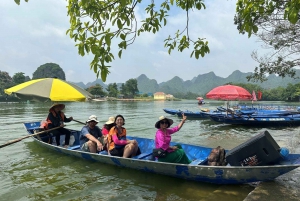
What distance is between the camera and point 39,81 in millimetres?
7473

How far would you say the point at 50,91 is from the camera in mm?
7051

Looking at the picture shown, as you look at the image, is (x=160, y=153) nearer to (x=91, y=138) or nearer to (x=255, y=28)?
(x=91, y=138)

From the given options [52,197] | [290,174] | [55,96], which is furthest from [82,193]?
[290,174]

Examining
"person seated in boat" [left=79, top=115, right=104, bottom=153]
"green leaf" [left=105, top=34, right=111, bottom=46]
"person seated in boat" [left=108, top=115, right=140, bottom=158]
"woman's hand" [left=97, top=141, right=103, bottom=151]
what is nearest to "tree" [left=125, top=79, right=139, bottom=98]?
"person seated in boat" [left=79, top=115, right=104, bottom=153]

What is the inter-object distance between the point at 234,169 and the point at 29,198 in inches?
168

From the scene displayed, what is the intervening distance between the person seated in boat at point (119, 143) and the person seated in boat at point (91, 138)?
67 cm

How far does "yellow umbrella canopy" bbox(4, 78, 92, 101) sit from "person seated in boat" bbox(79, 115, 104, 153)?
0.82 meters

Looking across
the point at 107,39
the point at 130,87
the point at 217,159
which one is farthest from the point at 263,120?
the point at 130,87

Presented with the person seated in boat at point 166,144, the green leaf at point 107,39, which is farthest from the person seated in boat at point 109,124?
the green leaf at point 107,39

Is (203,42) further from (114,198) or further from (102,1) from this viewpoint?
(114,198)

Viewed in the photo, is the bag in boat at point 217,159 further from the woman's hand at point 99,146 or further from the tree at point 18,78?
the tree at point 18,78

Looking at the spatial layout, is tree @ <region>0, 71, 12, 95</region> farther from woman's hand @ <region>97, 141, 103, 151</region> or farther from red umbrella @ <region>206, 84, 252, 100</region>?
woman's hand @ <region>97, 141, 103, 151</region>

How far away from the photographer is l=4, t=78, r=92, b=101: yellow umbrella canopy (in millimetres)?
6977

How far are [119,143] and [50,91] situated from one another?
8.77 ft
